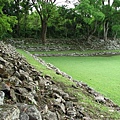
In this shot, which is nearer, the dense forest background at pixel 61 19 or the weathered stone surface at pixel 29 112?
the weathered stone surface at pixel 29 112

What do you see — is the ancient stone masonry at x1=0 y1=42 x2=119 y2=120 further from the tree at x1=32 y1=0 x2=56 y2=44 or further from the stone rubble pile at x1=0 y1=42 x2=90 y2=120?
the tree at x1=32 y1=0 x2=56 y2=44

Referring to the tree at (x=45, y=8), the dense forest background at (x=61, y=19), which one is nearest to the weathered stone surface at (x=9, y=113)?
the dense forest background at (x=61, y=19)

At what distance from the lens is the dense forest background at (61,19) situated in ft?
87.2

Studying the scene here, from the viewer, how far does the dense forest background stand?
26594 mm

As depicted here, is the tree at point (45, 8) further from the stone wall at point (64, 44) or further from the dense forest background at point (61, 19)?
the stone wall at point (64, 44)

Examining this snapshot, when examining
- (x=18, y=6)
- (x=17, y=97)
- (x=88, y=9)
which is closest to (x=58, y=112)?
(x=17, y=97)

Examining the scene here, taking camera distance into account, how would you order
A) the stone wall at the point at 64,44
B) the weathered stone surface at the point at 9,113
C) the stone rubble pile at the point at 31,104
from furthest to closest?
1. the stone wall at the point at 64,44
2. the stone rubble pile at the point at 31,104
3. the weathered stone surface at the point at 9,113

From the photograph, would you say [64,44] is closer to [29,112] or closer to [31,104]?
[31,104]

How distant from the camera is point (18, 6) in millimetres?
30766

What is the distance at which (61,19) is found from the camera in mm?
31625

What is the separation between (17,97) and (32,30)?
2961 centimetres

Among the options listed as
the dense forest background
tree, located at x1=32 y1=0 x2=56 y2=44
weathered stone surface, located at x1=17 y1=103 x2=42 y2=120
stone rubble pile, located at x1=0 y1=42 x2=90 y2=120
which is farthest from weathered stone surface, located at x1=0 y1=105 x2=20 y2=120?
tree, located at x1=32 y1=0 x2=56 y2=44

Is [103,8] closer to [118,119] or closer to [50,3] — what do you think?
[50,3]

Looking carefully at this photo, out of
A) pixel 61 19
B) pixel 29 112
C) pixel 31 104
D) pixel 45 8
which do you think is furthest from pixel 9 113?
pixel 61 19
